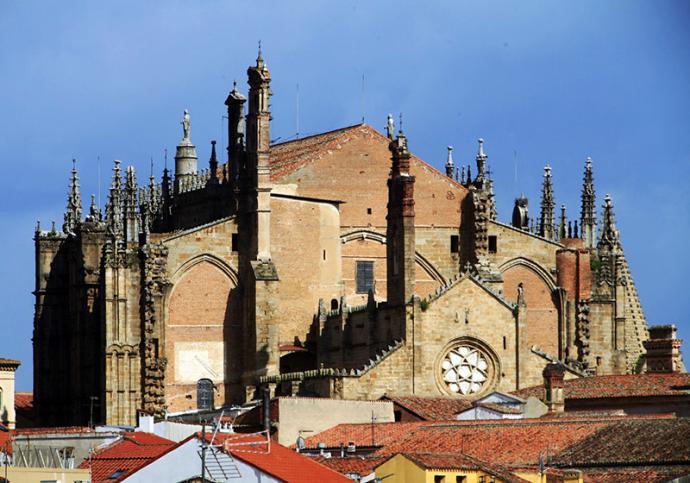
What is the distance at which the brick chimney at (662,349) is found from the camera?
355 feet

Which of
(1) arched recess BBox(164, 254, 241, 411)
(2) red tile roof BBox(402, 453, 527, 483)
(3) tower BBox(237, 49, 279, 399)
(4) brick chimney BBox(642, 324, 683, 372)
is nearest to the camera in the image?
(2) red tile roof BBox(402, 453, 527, 483)

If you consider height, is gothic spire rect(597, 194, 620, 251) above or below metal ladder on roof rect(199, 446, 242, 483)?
above

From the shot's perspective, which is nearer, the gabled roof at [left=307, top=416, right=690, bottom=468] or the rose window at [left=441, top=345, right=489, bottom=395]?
the gabled roof at [left=307, top=416, right=690, bottom=468]

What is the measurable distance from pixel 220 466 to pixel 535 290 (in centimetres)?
4834

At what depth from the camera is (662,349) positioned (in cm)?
10862

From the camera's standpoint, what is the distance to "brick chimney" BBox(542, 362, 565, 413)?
101m

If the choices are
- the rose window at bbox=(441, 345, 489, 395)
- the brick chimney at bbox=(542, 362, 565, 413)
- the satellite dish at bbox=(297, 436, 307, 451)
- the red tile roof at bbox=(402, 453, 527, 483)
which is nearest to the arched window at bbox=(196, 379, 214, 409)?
the rose window at bbox=(441, 345, 489, 395)

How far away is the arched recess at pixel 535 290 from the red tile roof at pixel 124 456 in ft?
115

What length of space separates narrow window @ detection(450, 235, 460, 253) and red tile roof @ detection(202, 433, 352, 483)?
40.4 metres

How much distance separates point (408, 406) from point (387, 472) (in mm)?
24711

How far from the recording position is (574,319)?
117562 millimetres

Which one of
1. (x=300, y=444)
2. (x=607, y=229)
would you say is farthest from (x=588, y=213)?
(x=300, y=444)

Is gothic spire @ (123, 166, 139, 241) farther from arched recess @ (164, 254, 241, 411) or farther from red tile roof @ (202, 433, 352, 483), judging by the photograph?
red tile roof @ (202, 433, 352, 483)

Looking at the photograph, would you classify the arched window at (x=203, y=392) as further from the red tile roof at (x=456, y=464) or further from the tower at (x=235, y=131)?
the red tile roof at (x=456, y=464)
